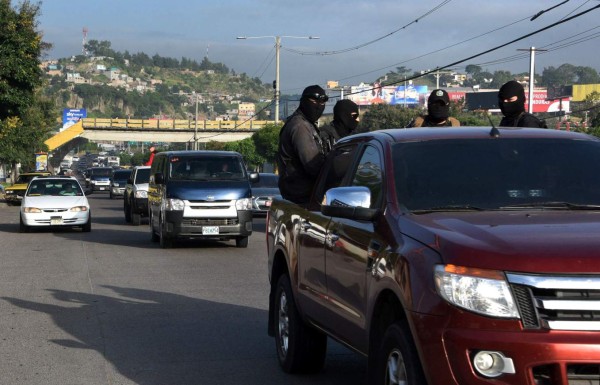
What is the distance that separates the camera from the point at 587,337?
4.39 meters

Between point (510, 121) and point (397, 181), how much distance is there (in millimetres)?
3975

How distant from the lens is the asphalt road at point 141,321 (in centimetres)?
794

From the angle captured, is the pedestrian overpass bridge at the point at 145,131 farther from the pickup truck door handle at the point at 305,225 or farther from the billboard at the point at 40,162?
the pickup truck door handle at the point at 305,225

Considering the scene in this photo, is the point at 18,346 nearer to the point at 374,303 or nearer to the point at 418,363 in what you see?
the point at 374,303

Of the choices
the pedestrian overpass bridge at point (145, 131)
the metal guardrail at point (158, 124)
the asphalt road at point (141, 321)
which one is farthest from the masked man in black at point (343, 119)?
the pedestrian overpass bridge at point (145, 131)

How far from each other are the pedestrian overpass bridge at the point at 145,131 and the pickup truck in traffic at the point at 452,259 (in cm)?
9369

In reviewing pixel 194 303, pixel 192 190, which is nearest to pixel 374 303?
pixel 194 303

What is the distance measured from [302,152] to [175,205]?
11397mm

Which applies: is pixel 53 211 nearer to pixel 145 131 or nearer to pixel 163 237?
pixel 163 237

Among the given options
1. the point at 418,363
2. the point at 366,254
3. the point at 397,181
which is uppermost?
the point at 397,181

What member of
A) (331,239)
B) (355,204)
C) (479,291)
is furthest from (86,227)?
(479,291)

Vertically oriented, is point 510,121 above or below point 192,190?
above

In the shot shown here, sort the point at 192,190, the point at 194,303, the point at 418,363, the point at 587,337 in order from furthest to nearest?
the point at 192,190, the point at 194,303, the point at 418,363, the point at 587,337

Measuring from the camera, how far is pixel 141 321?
1063cm
